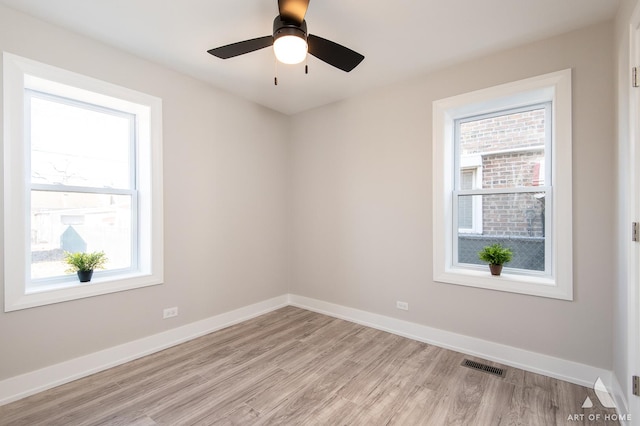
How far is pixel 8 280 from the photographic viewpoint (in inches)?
82.9

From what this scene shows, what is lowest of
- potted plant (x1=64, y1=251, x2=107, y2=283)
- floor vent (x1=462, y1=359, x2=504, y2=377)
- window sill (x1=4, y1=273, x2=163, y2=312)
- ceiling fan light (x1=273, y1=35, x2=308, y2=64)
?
floor vent (x1=462, y1=359, x2=504, y2=377)

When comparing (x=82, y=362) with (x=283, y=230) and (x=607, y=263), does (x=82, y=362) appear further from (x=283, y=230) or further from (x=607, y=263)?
(x=607, y=263)

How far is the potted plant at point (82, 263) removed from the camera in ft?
8.27

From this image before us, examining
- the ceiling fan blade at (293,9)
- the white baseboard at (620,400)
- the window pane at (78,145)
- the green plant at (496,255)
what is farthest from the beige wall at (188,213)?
the white baseboard at (620,400)

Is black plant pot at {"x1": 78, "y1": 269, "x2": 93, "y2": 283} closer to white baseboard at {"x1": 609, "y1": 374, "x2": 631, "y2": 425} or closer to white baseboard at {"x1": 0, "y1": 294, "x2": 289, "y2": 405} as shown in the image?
white baseboard at {"x1": 0, "y1": 294, "x2": 289, "y2": 405}

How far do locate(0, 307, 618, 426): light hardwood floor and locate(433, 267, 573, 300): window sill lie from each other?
0.68 m

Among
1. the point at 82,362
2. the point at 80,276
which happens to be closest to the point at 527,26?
the point at 80,276

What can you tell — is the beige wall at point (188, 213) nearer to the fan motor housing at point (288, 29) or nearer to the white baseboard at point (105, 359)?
the white baseboard at point (105, 359)

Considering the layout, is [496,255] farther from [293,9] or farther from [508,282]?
[293,9]

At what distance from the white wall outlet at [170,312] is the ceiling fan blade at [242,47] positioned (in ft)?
8.03

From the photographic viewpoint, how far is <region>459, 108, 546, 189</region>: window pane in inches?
109

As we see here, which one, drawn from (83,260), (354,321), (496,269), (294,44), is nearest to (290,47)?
(294,44)

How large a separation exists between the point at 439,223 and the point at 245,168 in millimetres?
2413

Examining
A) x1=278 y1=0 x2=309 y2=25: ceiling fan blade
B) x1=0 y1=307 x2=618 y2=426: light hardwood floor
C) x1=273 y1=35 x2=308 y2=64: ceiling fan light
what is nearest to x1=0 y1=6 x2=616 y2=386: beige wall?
x1=0 y1=307 x2=618 y2=426: light hardwood floor
